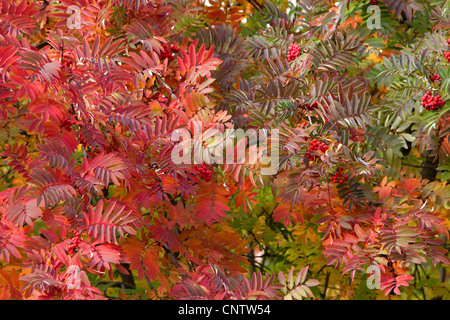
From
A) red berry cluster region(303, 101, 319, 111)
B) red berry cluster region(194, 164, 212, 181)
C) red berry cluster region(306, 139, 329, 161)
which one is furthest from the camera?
red berry cluster region(303, 101, 319, 111)

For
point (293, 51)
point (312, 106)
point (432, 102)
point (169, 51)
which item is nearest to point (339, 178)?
point (312, 106)

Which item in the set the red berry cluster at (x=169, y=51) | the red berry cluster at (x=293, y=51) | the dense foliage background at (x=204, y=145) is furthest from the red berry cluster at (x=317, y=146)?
the red berry cluster at (x=169, y=51)

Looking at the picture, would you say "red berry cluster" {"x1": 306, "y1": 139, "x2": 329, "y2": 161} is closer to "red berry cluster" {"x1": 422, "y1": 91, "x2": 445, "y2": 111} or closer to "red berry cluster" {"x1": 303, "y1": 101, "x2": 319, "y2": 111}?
"red berry cluster" {"x1": 303, "y1": 101, "x2": 319, "y2": 111}

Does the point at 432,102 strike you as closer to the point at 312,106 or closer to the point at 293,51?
the point at 312,106

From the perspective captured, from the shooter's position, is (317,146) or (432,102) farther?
(432,102)

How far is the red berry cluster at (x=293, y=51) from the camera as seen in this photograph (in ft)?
9.97

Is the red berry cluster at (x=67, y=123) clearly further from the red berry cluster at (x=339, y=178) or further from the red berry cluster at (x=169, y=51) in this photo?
the red berry cluster at (x=339, y=178)

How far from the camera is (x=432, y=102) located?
2.90 m

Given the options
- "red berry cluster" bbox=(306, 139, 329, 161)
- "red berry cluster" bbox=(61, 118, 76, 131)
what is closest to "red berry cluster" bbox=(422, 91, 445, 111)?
"red berry cluster" bbox=(306, 139, 329, 161)

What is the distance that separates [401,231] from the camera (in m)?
2.54

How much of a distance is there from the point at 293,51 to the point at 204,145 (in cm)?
98

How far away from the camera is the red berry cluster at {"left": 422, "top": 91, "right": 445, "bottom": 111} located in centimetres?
290
